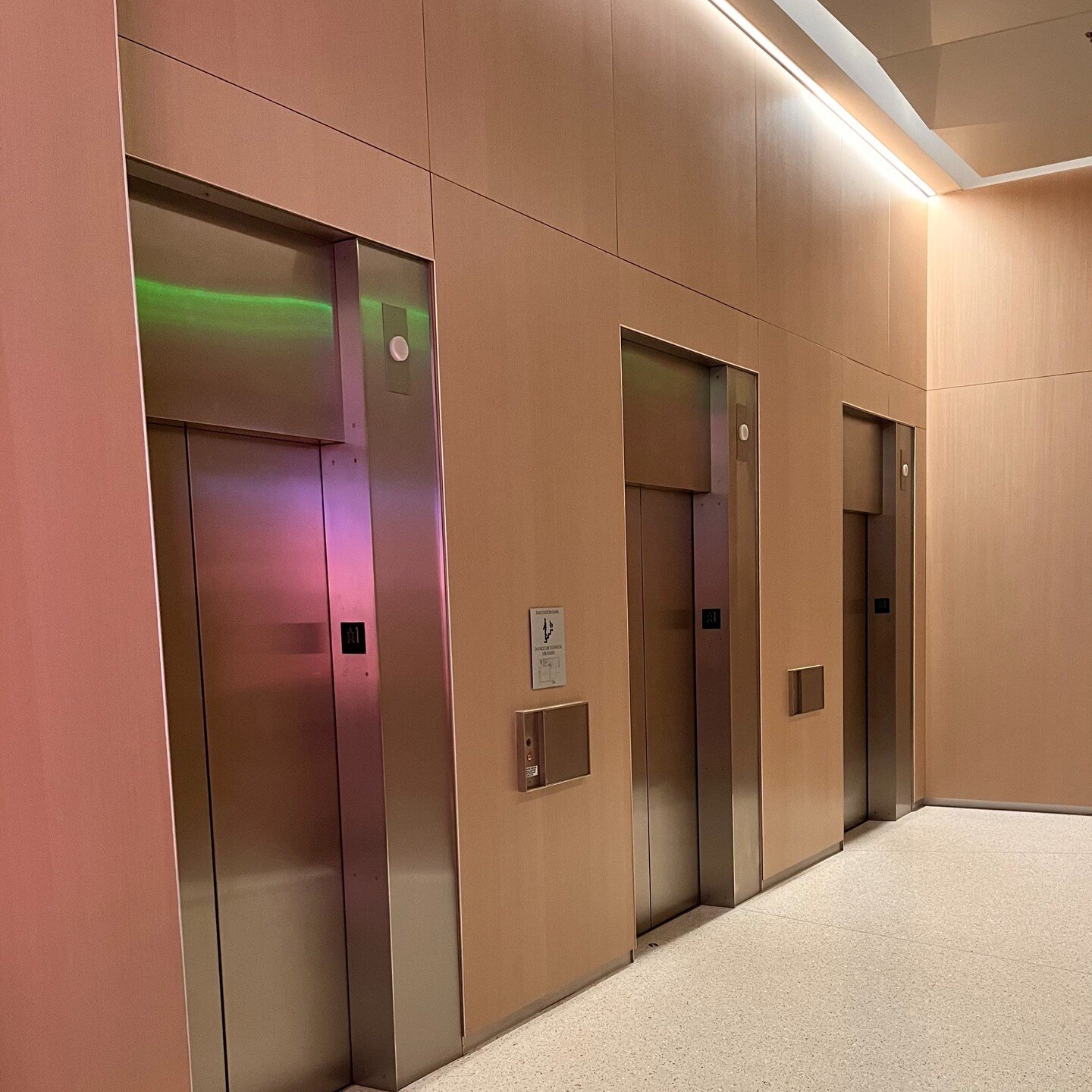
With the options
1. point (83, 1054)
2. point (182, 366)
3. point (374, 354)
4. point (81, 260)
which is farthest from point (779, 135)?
point (83, 1054)

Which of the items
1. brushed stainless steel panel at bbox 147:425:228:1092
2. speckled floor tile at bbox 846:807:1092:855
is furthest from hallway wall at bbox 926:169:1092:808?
brushed stainless steel panel at bbox 147:425:228:1092

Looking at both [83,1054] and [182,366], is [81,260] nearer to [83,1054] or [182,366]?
[182,366]

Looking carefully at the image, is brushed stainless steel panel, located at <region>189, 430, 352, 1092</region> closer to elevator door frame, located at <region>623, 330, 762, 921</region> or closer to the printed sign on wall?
the printed sign on wall

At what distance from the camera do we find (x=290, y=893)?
149 inches

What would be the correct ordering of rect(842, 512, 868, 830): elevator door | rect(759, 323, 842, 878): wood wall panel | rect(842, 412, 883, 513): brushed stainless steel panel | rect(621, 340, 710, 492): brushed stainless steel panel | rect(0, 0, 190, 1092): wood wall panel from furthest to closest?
rect(842, 512, 868, 830): elevator door → rect(842, 412, 883, 513): brushed stainless steel panel → rect(759, 323, 842, 878): wood wall panel → rect(621, 340, 710, 492): brushed stainless steel panel → rect(0, 0, 190, 1092): wood wall panel

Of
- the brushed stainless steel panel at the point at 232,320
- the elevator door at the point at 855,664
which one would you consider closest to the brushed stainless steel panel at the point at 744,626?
the elevator door at the point at 855,664

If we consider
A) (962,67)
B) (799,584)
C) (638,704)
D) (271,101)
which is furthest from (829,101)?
(271,101)

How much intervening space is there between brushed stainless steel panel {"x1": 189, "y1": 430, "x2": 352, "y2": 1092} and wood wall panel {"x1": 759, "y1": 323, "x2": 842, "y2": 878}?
10.4 ft

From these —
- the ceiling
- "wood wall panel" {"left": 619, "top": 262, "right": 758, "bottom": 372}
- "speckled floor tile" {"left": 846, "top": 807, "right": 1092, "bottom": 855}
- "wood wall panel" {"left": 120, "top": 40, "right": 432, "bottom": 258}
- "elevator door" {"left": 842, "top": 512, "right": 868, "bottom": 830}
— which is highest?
the ceiling

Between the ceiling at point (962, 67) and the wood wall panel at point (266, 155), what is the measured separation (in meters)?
2.95

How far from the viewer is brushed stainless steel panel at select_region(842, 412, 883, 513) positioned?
7.82m

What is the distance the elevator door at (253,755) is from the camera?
3475 millimetres

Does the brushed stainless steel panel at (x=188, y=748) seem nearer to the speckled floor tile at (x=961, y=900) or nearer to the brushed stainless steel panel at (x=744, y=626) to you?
the brushed stainless steel panel at (x=744, y=626)

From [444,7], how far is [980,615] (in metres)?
6.54
